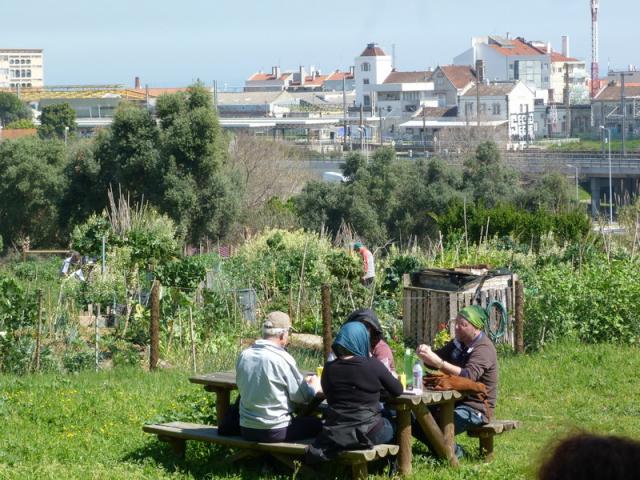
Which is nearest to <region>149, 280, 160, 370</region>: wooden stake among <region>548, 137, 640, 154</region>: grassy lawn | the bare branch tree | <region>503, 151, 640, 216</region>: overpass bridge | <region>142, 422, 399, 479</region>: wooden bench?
<region>142, 422, 399, 479</region>: wooden bench

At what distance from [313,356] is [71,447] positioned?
4826mm

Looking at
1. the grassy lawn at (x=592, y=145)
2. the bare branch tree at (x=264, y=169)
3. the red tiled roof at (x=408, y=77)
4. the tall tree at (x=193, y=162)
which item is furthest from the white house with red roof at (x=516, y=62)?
the tall tree at (x=193, y=162)

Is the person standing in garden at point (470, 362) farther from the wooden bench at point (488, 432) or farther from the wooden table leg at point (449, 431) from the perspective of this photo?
the wooden table leg at point (449, 431)

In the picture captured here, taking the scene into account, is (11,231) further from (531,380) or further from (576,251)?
(531,380)

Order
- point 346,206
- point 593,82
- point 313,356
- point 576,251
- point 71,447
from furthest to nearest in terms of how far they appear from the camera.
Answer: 1. point 593,82
2. point 346,206
3. point 576,251
4. point 313,356
5. point 71,447

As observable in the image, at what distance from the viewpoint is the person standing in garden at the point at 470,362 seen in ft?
23.4

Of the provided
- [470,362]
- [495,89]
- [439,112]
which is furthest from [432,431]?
[495,89]

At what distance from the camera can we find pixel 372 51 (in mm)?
143250

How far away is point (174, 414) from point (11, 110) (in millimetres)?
112920

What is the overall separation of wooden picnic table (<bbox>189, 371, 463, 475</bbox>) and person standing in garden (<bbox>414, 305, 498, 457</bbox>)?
0.18 meters

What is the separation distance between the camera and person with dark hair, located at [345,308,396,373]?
22.5ft

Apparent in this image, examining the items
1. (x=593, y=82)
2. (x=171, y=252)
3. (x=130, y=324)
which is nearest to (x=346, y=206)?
(x=171, y=252)

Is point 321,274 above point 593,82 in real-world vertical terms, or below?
below

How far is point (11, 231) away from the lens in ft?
135
